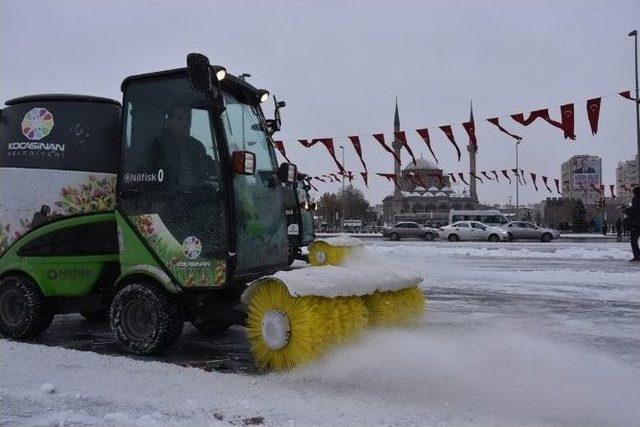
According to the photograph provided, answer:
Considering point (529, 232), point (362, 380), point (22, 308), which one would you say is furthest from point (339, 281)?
point (529, 232)

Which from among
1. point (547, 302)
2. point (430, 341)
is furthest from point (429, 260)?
point (430, 341)

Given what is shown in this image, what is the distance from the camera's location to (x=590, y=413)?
4000mm

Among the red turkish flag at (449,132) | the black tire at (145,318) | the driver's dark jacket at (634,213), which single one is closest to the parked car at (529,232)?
the red turkish flag at (449,132)

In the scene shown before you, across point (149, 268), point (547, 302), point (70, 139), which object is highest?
point (70, 139)

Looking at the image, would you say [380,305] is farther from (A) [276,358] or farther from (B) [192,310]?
(B) [192,310]

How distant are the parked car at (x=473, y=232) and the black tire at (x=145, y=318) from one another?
33.9 meters

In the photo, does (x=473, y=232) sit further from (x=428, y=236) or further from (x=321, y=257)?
(x=321, y=257)

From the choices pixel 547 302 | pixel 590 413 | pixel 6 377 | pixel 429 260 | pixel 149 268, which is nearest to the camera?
pixel 590 413

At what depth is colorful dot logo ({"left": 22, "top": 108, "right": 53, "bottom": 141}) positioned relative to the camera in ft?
19.6

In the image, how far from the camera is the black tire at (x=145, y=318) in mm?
5234

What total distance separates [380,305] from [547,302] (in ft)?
16.0

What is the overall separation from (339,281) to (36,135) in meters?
3.43

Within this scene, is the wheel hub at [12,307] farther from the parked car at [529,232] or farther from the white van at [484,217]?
the white van at [484,217]

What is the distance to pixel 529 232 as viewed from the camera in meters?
38.9
